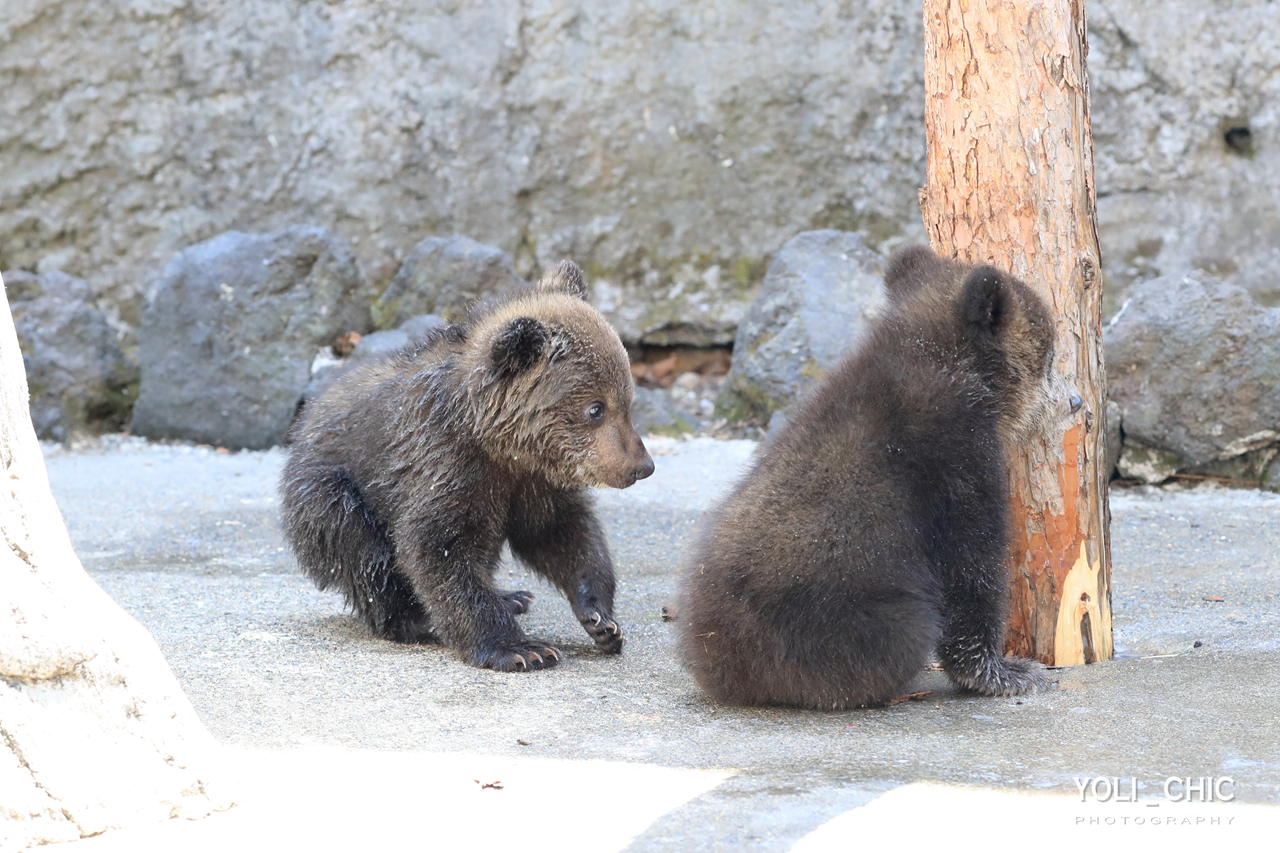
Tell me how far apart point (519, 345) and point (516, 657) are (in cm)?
134

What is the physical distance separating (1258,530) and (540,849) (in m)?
6.07

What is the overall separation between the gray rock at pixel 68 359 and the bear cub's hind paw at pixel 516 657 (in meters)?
7.46

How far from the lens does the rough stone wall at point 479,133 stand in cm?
1247

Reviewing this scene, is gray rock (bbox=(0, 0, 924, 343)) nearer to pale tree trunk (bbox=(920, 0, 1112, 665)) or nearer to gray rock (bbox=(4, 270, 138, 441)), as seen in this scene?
gray rock (bbox=(4, 270, 138, 441))

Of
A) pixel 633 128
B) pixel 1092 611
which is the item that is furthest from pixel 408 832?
pixel 633 128

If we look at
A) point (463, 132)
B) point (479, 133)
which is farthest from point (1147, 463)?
point (463, 132)

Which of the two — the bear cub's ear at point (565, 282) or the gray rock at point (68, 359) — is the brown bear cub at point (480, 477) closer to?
the bear cub's ear at point (565, 282)

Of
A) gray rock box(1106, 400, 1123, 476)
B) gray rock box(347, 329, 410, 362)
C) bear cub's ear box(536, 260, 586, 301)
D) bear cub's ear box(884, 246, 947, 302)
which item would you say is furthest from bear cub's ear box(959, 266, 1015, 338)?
gray rock box(347, 329, 410, 362)


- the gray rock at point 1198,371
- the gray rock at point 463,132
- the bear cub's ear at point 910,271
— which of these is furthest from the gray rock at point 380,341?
the bear cub's ear at point 910,271

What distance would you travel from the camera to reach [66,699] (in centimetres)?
353

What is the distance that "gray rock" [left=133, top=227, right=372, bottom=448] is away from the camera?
37.1 ft

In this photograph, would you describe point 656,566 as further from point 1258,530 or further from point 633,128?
point 633,128

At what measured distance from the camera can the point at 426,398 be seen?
572 centimetres

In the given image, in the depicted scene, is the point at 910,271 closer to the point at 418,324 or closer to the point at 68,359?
the point at 418,324
